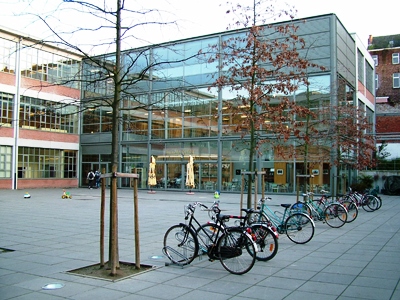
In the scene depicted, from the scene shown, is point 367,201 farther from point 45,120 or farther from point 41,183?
point 45,120

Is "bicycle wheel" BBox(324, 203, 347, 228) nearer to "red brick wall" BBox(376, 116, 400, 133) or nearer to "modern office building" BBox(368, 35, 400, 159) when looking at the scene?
"modern office building" BBox(368, 35, 400, 159)

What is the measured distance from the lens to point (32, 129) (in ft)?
118

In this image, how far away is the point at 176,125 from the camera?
33.9m

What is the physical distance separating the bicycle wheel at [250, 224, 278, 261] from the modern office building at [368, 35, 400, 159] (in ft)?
113

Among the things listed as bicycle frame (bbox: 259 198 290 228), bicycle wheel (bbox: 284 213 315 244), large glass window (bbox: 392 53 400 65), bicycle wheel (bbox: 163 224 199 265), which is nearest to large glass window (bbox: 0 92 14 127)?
bicycle frame (bbox: 259 198 290 228)

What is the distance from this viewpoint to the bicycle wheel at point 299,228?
31.9ft

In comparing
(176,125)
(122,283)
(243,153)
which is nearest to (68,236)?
(122,283)

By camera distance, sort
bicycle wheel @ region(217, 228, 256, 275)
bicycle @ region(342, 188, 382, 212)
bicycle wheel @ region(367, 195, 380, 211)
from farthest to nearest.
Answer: bicycle wheel @ region(367, 195, 380, 211), bicycle @ region(342, 188, 382, 212), bicycle wheel @ region(217, 228, 256, 275)

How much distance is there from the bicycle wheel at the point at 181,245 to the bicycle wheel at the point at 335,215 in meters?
6.74

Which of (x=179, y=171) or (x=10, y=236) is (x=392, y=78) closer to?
(x=179, y=171)

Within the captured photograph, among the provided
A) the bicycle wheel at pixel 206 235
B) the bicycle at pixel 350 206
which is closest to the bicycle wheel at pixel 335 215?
the bicycle at pixel 350 206

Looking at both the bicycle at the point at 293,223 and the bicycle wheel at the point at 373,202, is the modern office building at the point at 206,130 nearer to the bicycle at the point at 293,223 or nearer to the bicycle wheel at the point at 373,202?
the bicycle wheel at the point at 373,202

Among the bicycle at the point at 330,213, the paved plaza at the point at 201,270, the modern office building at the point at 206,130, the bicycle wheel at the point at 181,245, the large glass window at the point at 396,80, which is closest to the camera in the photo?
the paved plaza at the point at 201,270

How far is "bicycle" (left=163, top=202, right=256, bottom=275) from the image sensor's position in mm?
6823
